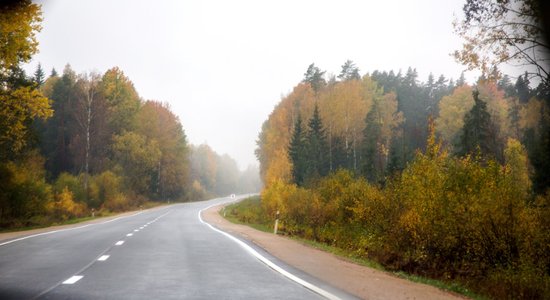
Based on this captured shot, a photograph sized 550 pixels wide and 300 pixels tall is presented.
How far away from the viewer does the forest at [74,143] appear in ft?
63.7

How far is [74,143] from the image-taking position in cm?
4912

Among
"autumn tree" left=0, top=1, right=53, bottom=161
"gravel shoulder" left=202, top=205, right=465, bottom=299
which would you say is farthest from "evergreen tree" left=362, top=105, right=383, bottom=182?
"gravel shoulder" left=202, top=205, right=465, bottom=299

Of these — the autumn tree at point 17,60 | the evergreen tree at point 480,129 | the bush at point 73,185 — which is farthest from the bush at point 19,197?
the evergreen tree at point 480,129

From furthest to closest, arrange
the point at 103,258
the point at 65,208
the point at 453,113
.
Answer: the point at 453,113, the point at 65,208, the point at 103,258

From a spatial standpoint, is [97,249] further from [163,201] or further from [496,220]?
[163,201]

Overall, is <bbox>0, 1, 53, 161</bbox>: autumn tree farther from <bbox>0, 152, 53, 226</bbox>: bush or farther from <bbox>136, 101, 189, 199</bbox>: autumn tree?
<bbox>136, 101, 189, 199</bbox>: autumn tree

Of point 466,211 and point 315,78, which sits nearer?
point 466,211

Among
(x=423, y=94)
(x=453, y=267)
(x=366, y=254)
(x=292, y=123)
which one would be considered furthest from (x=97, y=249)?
(x=423, y=94)

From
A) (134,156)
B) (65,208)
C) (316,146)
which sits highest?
(316,146)

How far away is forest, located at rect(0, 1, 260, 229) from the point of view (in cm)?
1941

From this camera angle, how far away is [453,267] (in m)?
11.4

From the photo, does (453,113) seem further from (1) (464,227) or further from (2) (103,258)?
(2) (103,258)

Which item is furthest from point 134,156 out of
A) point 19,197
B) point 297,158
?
point 19,197

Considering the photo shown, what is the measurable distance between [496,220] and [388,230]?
12.7ft
